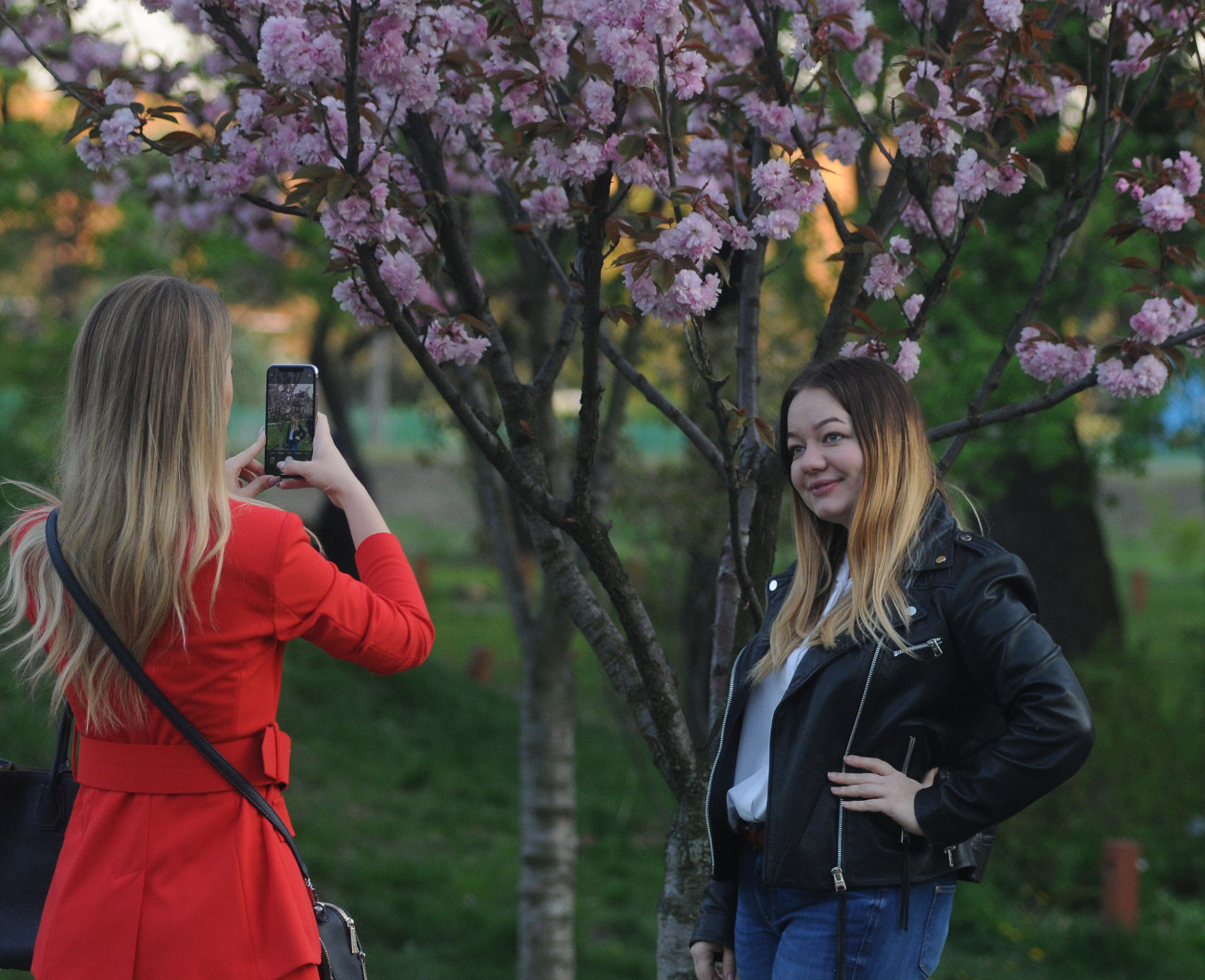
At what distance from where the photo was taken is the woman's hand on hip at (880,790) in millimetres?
1987

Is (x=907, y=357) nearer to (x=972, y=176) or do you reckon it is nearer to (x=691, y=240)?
(x=972, y=176)

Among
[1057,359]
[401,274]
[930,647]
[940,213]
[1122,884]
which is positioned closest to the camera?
[930,647]

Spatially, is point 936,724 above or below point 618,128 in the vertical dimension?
below

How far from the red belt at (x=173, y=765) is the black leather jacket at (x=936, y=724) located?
2.80 feet

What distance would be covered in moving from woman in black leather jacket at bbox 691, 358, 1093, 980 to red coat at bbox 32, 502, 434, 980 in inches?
27.8

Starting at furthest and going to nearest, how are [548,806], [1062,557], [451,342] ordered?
1. [1062,557]
2. [548,806]
3. [451,342]

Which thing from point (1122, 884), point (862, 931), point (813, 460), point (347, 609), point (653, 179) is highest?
point (653, 179)

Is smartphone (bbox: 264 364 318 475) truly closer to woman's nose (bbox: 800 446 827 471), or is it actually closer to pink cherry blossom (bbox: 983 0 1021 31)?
woman's nose (bbox: 800 446 827 471)

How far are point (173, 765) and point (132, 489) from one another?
45cm

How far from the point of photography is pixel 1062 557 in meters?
9.08

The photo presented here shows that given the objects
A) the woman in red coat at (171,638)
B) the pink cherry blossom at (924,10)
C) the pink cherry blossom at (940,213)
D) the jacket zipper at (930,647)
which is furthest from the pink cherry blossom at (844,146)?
the woman in red coat at (171,638)

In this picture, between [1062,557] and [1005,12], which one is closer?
[1005,12]

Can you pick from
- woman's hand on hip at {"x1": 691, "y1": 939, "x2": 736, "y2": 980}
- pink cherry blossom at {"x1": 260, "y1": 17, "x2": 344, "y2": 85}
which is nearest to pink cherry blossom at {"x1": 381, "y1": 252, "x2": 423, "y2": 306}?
pink cherry blossom at {"x1": 260, "y1": 17, "x2": 344, "y2": 85}

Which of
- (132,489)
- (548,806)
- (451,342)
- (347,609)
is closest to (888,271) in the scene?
(451,342)
